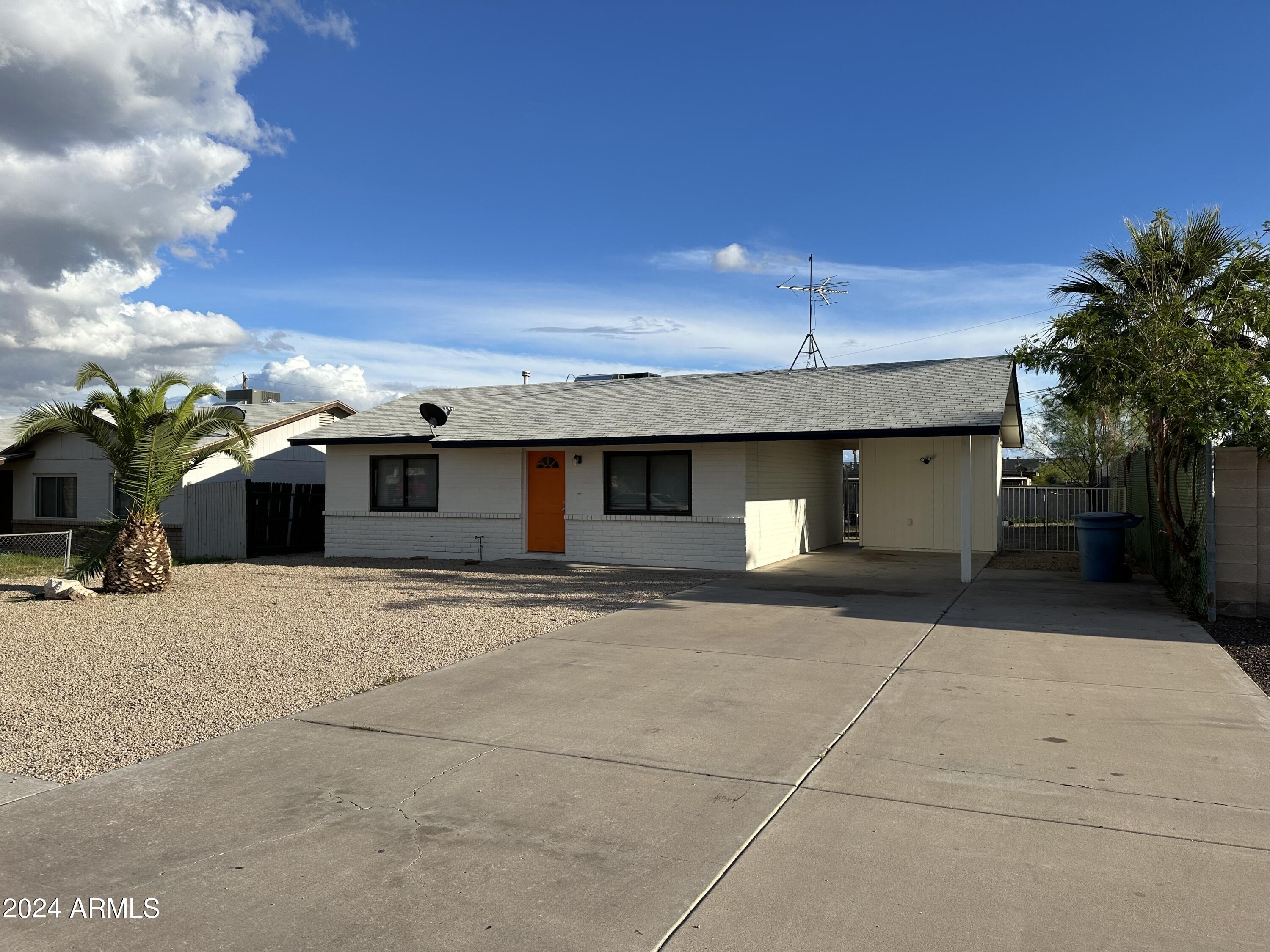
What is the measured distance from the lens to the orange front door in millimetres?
17672

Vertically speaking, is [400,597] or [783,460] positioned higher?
[783,460]

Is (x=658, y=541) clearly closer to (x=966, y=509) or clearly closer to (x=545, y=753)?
(x=966, y=509)

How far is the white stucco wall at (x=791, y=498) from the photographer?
644 inches

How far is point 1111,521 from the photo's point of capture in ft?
45.2

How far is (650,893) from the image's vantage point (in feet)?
12.6

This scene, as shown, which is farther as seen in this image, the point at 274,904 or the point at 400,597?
the point at 400,597

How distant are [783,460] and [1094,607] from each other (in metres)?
7.45

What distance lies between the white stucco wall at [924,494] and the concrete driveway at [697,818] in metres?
11.2

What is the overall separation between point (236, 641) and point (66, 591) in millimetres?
4768

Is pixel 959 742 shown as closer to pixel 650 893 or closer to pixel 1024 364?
Answer: pixel 650 893

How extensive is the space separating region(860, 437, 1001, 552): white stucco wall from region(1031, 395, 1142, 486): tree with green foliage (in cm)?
810

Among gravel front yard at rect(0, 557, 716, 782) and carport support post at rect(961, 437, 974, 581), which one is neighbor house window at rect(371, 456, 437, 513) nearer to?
gravel front yard at rect(0, 557, 716, 782)

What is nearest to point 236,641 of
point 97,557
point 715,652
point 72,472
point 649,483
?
point 715,652

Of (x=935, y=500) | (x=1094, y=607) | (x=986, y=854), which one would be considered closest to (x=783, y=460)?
(x=935, y=500)
